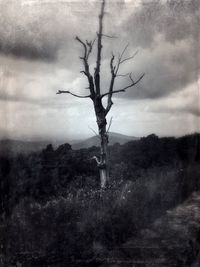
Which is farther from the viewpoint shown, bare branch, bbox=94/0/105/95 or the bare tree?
the bare tree

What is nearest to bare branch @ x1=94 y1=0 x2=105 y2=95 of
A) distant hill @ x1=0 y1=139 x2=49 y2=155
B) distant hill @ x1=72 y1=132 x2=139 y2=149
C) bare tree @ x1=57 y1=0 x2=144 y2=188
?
bare tree @ x1=57 y1=0 x2=144 y2=188

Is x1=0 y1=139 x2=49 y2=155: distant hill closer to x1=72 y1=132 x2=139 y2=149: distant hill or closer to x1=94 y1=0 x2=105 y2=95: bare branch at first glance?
x1=72 y1=132 x2=139 y2=149: distant hill

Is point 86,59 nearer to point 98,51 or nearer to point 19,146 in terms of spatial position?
point 98,51

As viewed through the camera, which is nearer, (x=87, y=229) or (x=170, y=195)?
(x=87, y=229)

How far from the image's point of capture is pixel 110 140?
17.9 ft

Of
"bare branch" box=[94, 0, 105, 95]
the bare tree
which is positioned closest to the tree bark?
the bare tree

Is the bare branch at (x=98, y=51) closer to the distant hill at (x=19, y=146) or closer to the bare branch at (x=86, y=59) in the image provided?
Result: the bare branch at (x=86, y=59)

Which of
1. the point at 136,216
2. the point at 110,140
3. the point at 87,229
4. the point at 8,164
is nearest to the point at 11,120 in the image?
the point at 8,164

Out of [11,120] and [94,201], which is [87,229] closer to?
[94,201]

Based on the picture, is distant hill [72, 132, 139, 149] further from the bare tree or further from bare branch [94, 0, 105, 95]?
bare branch [94, 0, 105, 95]

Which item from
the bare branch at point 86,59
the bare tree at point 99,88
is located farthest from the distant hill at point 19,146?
the bare branch at point 86,59

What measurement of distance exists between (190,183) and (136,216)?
1.02 m

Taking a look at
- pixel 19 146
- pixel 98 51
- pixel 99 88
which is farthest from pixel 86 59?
pixel 19 146

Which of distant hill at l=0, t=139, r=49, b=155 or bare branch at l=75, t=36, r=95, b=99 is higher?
bare branch at l=75, t=36, r=95, b=99
